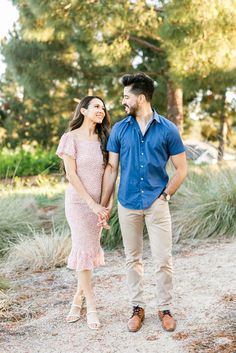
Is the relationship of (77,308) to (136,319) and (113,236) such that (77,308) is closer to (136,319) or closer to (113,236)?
(136,319)

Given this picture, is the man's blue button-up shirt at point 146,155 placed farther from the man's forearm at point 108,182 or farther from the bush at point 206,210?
the bush at point 206,210

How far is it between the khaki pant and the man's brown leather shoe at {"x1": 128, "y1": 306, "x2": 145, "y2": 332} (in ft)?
0.12

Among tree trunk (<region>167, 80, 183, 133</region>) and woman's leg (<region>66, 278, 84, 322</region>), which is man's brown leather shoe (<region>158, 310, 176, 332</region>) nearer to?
woman's leg (<region>66, 278, 84, 322</region>)

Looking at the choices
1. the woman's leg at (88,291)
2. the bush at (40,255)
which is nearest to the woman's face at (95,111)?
the woman's leg at (88,291)

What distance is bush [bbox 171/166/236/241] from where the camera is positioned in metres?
6.34

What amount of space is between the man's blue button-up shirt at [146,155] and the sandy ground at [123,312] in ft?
2.76

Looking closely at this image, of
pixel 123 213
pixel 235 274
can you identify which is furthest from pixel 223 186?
pixel 123 213

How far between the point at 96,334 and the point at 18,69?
12.2 meters

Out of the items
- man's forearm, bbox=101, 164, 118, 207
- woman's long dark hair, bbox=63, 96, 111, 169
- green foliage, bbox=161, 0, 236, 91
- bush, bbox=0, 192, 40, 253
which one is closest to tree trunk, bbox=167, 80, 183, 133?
green foliage, bbox=161, 0, 236, 91

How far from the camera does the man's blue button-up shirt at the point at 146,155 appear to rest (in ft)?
11.5

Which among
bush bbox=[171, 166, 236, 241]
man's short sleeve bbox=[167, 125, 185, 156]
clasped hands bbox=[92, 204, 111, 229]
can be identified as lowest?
bush bbox=[171, 166, 236, 241]

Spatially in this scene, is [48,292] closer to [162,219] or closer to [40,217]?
[162,219]

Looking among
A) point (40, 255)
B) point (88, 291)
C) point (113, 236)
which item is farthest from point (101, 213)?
point (113, 236)

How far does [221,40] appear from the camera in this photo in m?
9.78
